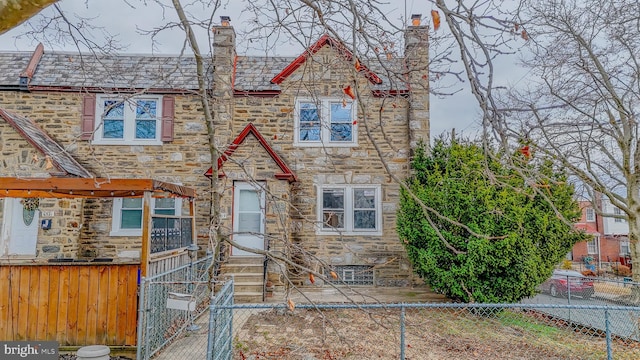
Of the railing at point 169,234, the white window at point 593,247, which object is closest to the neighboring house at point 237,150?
the railing at point 169,234

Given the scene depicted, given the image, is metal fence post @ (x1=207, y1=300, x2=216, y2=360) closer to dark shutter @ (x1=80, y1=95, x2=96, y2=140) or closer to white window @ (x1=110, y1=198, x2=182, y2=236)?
white window @ (x1=110, y1=198, x2=182, y2=236)

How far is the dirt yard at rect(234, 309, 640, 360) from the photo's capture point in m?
5.88

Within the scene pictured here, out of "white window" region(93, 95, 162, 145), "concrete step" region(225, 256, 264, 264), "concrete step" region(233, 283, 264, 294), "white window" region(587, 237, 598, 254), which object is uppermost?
"white window" region(93, 95, 162, 145)

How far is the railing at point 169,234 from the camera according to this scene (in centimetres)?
704

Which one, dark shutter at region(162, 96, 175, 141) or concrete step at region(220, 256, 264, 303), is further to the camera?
dark shutter at region(162, 96, 175, 141)

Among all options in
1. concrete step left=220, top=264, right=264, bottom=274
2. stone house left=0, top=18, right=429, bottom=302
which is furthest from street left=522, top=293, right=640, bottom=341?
concrete step left=220, top=264, right=264, bottom=274

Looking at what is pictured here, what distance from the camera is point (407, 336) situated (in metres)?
6.88

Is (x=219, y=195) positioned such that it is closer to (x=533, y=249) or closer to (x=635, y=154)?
(x=533, y=249)

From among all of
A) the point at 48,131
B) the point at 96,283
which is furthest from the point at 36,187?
the point at 48,131

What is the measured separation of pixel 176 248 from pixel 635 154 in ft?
38.3

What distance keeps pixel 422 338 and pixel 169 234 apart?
5103 mm

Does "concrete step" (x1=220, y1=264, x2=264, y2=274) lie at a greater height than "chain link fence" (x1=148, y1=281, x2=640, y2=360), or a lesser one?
greater

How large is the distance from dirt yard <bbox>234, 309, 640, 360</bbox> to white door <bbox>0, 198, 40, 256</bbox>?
19.8 ft

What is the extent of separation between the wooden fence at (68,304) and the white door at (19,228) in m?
4.44
